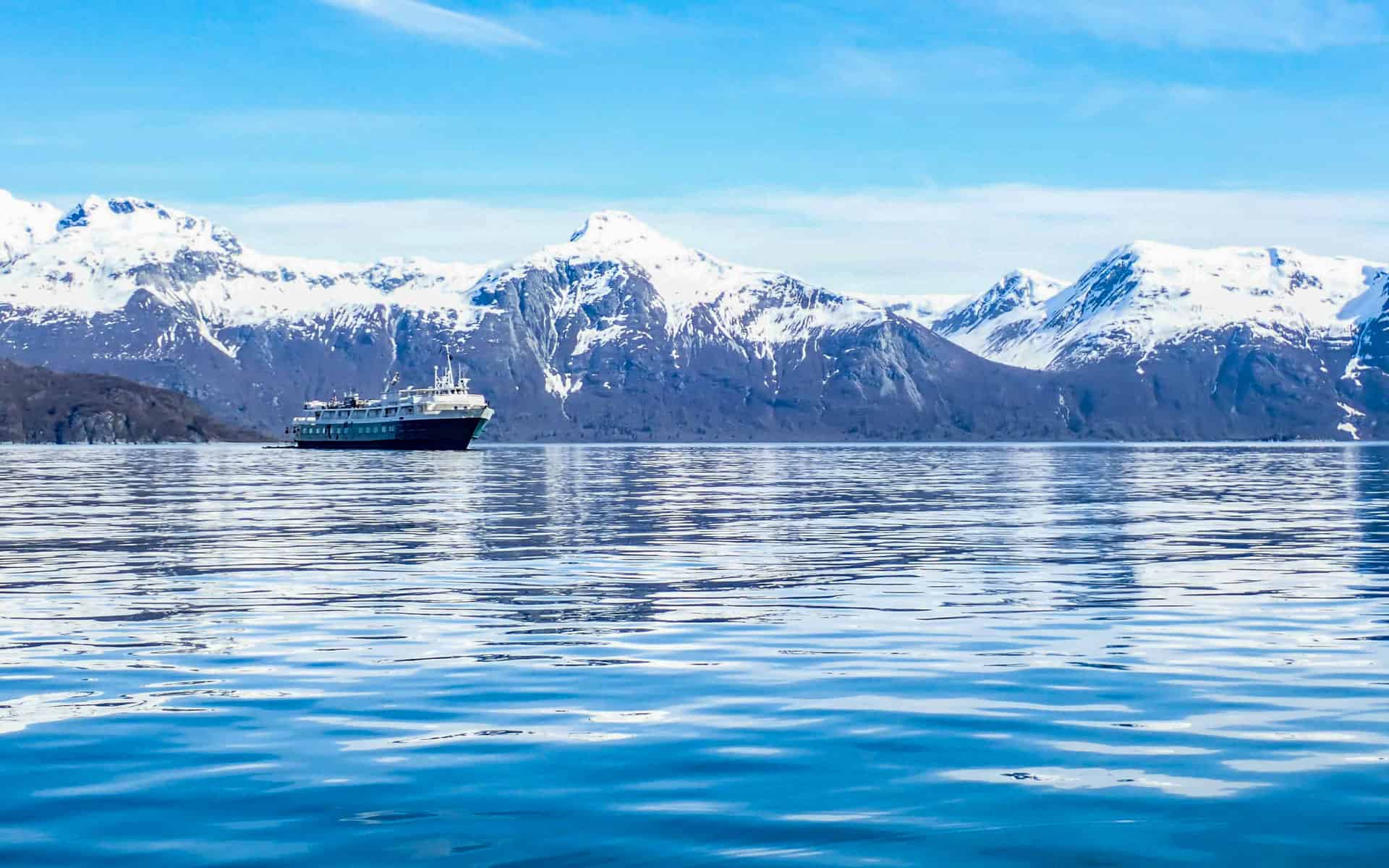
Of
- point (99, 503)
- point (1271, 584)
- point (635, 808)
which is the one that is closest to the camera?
point (635, 808)

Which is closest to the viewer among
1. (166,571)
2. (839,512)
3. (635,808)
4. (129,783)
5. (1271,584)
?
(635,808)

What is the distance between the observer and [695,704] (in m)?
26.0

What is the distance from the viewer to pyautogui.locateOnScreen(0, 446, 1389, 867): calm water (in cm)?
1786

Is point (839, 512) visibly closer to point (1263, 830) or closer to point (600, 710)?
point (600, 710)

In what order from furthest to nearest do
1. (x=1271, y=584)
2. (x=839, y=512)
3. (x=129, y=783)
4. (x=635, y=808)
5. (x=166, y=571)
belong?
(x=839, y=512) < (x=166, y=571) < (x=1271, y=584) < (x=129, y=783) < (x=635, y=808)

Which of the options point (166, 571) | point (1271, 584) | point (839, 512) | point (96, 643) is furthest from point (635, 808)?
point (839, 512)

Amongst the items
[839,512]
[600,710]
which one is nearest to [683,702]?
[600,710]

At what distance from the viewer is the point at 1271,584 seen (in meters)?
45.1

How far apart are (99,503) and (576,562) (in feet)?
175

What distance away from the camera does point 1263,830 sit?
17.8 meters

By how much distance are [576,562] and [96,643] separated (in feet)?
74.0

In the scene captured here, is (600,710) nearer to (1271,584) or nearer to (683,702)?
(683,702)

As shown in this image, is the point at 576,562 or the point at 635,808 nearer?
the point at 635,808

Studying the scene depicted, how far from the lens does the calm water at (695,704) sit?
58.6ft
